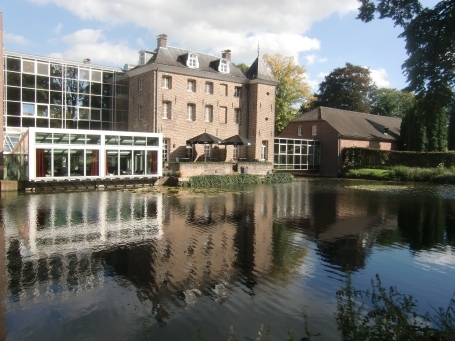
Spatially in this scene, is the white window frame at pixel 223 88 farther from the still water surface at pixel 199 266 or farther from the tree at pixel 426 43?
the tree at pixel 426 43

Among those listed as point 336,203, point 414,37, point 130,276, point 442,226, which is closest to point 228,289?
point 130,276

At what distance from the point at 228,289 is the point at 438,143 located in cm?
3677

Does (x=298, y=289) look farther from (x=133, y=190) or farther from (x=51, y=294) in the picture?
(x=133, y=190)

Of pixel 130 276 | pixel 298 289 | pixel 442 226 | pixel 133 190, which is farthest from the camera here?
pixel 133 190

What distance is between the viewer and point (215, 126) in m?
31.2

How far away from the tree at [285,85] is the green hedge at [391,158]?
366 inches

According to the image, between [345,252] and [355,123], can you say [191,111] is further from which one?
[345,252]

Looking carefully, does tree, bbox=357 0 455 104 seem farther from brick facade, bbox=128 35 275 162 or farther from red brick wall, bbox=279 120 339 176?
red brick wall, bbox=279 120 339 176

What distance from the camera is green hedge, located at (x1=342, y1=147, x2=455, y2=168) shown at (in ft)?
112

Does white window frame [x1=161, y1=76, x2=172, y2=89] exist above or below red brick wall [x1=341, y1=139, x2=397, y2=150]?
above

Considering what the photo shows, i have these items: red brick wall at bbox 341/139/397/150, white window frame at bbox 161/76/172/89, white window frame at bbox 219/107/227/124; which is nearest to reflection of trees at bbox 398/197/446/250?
white window frame at bbox 219/107/227/124

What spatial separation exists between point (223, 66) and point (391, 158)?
16.7m

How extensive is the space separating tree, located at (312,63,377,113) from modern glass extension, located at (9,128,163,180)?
30.5 m

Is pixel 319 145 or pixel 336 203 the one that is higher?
pixel 319 145
